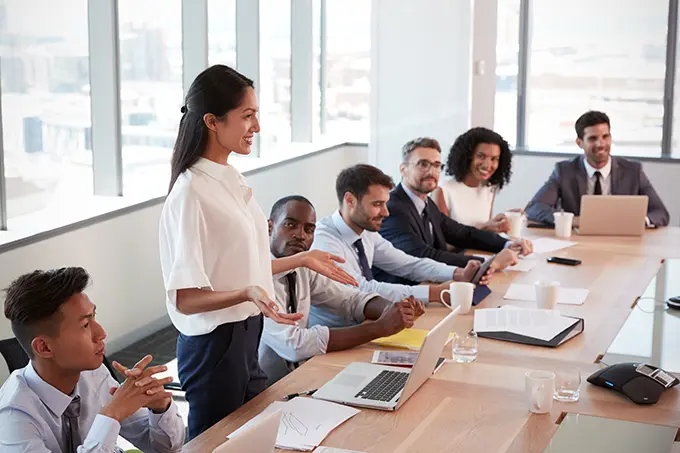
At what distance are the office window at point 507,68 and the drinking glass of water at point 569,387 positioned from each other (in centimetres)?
625

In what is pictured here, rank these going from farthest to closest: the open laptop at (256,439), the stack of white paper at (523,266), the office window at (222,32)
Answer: the office window at (222,32), the stack of white paper at (523,266), the open laptop at (256,439)

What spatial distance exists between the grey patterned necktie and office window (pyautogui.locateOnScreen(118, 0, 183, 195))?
12.7 feet

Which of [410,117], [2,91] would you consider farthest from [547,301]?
[410,117]

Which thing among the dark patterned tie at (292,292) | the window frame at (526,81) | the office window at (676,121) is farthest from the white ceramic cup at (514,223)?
the office window at (676,121)

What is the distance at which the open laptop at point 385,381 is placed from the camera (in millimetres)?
2560

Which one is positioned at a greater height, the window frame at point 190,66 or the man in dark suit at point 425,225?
the window frame at point 190,66

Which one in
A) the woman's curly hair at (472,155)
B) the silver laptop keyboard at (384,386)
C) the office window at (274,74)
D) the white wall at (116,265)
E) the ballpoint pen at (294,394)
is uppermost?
the office window at (274,74)

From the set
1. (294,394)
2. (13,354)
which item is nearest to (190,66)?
(13,354)

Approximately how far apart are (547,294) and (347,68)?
6267mm

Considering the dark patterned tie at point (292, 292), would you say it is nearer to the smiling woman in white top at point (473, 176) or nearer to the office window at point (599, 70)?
the smiling woman in white top at point (473, 176)

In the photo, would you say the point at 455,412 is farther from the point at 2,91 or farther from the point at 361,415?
the point at 2,91

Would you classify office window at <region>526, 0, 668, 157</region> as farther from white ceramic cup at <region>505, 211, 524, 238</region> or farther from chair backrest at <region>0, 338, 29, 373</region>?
chair backrest at <region>0, 338, 29, 373</region>

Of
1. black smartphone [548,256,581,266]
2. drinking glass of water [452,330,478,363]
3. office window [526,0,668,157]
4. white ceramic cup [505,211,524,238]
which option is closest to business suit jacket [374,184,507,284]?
white ceramic cup [505,211,524,238]

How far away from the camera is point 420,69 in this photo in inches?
299
